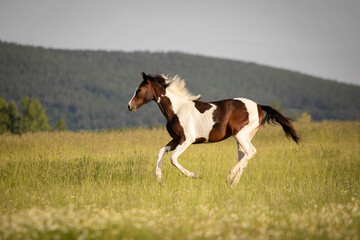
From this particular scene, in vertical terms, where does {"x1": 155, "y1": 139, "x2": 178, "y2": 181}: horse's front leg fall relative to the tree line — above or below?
above

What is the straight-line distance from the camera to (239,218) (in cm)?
486

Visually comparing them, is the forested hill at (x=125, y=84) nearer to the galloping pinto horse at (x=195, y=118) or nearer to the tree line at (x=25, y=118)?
the tree line at (x=25, y=118)

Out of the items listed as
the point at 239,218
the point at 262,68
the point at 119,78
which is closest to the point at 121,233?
the point at 239,218

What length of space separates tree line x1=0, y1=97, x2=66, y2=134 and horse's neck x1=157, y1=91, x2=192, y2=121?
32240 millimetres

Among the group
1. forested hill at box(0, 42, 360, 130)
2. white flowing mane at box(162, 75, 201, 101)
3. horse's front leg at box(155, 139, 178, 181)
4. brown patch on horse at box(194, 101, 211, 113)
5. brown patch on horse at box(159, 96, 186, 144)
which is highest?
forested hill at box(0, 42, 360, 130)

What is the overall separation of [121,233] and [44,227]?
0.87 metres

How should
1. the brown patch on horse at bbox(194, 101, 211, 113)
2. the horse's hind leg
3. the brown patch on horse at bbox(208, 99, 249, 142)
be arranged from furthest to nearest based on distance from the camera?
the brown patch on horse at bbox(194, 101, 211, 113)
the brown patch on horse at bbox(208, 99, 249, 142)
the horse's hind leg

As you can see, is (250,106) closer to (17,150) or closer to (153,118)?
(17,150)

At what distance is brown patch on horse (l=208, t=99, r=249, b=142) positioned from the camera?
316 inches

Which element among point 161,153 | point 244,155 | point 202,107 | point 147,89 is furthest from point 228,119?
point 147,89

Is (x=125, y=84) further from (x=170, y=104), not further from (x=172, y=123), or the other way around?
(x=172, y=123)

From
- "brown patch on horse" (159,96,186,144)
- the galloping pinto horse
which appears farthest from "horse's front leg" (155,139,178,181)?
"brown patch on horse" (159,96,186,144)

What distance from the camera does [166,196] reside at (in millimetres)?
6371

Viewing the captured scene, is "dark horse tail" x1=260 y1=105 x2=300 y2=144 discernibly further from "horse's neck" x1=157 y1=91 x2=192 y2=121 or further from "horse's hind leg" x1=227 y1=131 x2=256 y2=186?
"horse's neck" x1=157 y1=91 x2=192 y2=121
